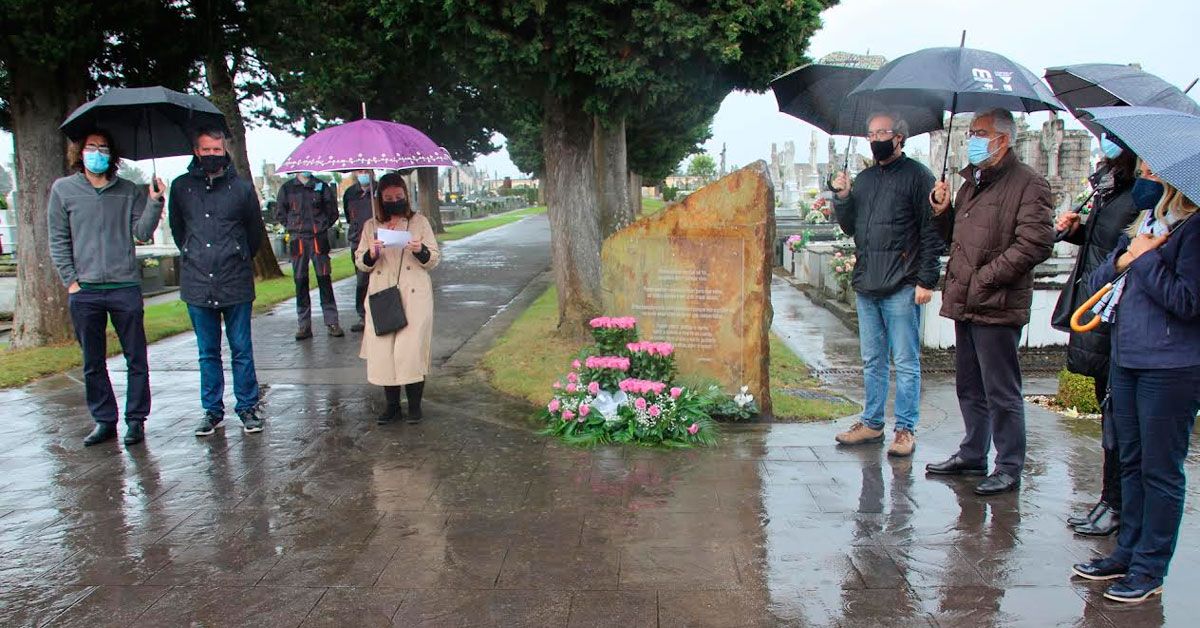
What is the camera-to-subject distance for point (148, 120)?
6.39 metres

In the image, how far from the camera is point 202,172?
602cm

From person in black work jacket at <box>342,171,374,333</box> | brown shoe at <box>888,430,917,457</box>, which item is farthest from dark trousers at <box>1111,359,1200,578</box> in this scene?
person in black work jacket at <box>342,171,374,333</box>

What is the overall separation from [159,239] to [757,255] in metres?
21.0

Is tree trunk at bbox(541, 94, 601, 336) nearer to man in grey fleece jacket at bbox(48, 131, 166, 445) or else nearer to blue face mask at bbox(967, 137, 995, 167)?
man in grey fleece jacket at bbox(48, 131, 166, 445)

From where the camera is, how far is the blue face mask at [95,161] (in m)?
5.73

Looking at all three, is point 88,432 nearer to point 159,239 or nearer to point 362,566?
point 362,566

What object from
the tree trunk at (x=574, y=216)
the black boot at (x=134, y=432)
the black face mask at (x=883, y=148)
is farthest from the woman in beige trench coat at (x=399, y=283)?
the tree trunk at (x=574, y=216)

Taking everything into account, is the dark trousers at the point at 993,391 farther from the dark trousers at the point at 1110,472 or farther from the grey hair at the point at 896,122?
the grey hair at the point at 896,122

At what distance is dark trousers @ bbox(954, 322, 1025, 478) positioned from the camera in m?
4.79

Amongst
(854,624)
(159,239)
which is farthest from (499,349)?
(159,239)

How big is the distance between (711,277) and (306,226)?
212 inches

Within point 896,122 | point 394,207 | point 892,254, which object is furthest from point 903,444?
point 394,207

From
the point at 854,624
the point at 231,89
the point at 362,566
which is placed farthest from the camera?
the point at 231,89

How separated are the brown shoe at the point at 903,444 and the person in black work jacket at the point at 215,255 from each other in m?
4.16
